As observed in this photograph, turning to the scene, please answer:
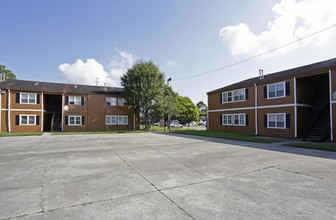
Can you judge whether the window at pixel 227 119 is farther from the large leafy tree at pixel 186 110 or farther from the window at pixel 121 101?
the large leafy tree at pixel 186 110

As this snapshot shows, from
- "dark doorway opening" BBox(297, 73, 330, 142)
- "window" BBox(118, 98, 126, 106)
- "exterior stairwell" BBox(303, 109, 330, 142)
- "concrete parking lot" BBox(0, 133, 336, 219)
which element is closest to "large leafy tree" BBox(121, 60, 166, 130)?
"window" BBox(118, 98, 126, 106)

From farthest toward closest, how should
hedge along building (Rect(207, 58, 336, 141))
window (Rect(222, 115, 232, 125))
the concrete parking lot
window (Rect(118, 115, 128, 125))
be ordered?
window (Rect(118, 115, 128, 125))
window (Rect(222, 115, 232, 125))
hedge along building (Rect(207, 58, 336, 141))
the concrete parking lot

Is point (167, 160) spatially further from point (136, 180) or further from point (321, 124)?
point (321, 124)

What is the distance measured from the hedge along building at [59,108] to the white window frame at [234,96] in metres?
14.0

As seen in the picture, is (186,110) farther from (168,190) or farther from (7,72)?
(168,190)

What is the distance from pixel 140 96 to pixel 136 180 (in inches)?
871

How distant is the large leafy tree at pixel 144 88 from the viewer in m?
27.0

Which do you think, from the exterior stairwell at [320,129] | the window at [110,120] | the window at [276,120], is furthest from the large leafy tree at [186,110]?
the exterior stairwell at [320,129]

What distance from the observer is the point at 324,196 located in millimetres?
4199

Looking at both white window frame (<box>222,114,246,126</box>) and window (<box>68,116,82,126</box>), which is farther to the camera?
window (<box>68,116,82,126</box>)

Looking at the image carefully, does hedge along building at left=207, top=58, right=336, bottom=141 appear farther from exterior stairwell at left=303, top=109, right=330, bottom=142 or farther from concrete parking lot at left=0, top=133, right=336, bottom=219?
concrete parking lot at left=0, top=133, right=336, bottom=219

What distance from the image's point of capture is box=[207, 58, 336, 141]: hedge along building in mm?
14992

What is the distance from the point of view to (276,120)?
58.9 feet

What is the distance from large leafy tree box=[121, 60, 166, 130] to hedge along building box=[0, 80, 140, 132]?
2.44m
